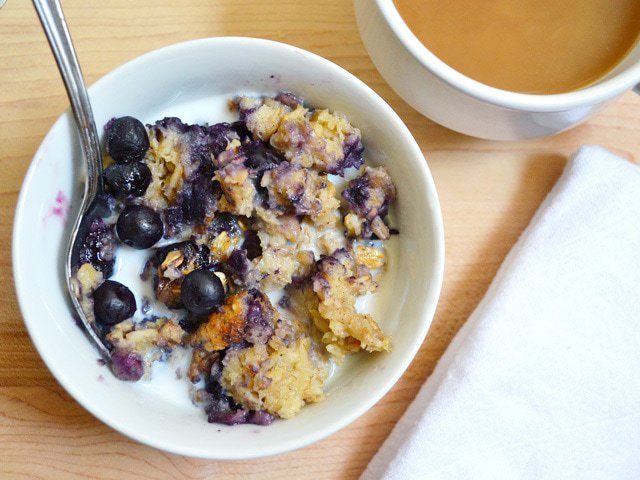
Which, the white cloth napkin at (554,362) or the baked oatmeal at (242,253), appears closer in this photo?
the baked oatmeal at (242,253)

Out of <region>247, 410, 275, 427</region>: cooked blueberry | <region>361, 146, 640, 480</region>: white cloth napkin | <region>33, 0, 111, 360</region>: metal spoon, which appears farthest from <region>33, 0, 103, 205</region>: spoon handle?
<region>361, 146, 640, 480</region>: white cloth napkin

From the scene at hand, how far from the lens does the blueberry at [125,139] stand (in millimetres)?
1057

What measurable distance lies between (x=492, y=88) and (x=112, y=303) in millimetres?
612

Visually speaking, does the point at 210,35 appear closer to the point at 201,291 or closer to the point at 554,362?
the point at 201,291

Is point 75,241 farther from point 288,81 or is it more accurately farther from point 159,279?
point 288,81

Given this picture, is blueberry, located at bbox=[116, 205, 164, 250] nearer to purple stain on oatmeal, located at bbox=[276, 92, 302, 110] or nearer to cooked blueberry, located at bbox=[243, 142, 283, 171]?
→ cooked blueberry, located at bbox=[243, 142, 283, 171]

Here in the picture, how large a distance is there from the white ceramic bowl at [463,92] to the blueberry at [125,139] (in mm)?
369

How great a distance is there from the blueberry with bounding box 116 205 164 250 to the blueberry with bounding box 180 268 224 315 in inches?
3.4

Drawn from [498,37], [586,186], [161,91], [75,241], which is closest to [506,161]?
[586,186]

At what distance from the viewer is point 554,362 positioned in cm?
117

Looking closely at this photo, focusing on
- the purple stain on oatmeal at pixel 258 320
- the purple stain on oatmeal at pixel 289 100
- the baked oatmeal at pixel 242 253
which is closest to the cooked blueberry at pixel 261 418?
the baked oatmeal at pixel 242 253

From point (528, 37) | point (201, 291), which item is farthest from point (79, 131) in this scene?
point (528, 37)

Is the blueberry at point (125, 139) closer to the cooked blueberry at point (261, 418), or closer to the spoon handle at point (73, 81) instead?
the spoon handle at point (73, 81)

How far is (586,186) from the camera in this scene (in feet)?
3.91
